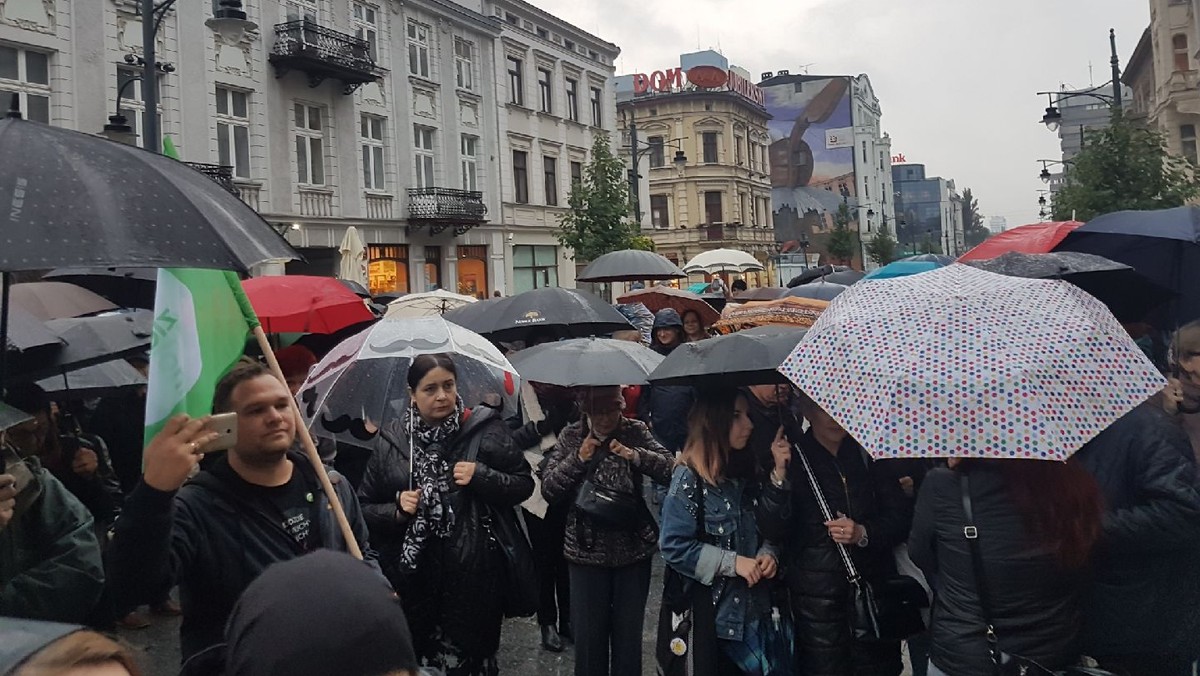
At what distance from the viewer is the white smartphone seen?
94.1 inches

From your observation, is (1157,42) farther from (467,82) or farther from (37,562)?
(37,562)

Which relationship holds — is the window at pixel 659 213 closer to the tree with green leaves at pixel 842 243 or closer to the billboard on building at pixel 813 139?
the tree with green leaves at pixel 842 243

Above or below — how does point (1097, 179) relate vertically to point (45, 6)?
below

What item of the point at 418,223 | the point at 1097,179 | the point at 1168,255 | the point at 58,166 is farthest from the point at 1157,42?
the point at 58,166

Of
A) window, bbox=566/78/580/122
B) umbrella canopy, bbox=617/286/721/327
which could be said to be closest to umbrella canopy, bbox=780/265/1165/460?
umbrella canopy, bbox=617/286/721/327

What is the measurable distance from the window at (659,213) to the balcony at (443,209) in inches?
1204

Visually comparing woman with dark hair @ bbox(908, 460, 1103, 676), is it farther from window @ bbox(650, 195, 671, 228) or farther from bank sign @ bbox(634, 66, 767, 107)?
bank sign @ bbox(634, 66, 767, 107)

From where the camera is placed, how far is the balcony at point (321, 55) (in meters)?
22.8

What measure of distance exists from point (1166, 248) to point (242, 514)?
568 centimetres

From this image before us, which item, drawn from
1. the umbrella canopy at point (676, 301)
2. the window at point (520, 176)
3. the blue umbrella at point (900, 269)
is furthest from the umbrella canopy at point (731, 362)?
the window at point (520, 176)

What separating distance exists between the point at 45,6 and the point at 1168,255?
20338 millimetres

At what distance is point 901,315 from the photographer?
3213mm

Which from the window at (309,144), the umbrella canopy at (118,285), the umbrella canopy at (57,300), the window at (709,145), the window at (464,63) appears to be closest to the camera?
the umbrella canopy at (57,300)

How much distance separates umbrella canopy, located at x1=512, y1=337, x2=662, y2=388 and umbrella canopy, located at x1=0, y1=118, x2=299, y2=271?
2438mm
